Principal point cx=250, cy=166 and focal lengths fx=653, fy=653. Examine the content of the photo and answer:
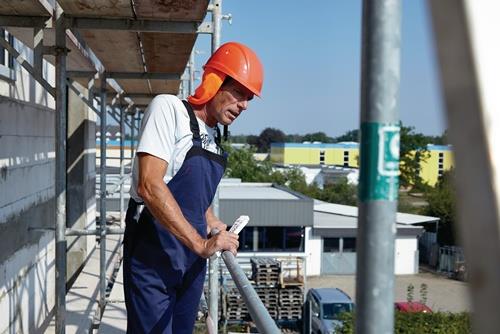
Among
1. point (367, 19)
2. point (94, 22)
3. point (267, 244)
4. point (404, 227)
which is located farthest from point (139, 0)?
point (404, 227)

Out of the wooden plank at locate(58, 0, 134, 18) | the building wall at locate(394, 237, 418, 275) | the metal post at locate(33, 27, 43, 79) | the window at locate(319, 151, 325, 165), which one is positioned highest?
the wooden plank at locate(58, 0, 134, 18)

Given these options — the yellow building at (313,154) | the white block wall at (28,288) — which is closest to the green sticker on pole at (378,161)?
the white block wall at (28,288)

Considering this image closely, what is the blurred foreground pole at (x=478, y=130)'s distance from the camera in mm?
554

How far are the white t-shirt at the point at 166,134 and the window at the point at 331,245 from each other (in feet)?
83.8

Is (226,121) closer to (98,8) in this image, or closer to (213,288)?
(98,8)

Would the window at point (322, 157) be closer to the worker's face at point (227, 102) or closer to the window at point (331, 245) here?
the window at point (331, 245)

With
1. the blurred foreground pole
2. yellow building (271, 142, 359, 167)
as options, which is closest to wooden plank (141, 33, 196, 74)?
the blurred foreground pole

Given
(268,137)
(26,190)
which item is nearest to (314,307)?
(26,190)

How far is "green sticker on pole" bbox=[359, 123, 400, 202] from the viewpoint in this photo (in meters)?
0.90

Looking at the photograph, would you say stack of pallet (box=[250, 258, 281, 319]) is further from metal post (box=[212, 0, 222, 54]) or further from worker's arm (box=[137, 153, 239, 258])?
worker's arm (box=[137, 153, 239, 258])

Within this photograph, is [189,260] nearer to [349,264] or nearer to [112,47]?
[112,47]

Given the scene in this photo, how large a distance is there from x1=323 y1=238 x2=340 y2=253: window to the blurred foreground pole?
27500 mm

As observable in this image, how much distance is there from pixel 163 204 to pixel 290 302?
16496 millimetres

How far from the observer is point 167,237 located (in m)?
2.71
